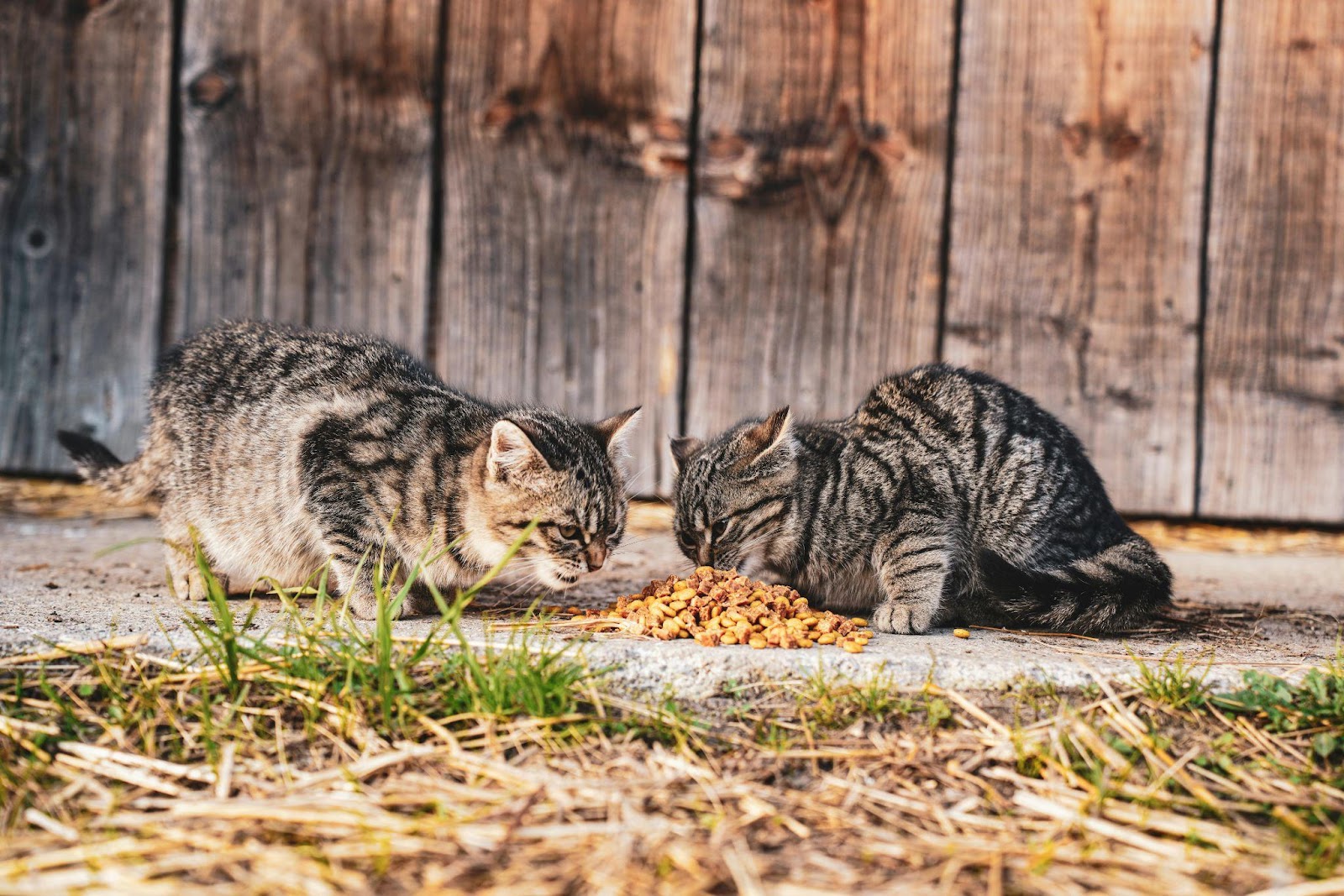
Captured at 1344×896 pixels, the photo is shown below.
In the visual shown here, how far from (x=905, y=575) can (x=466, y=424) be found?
5.06ft

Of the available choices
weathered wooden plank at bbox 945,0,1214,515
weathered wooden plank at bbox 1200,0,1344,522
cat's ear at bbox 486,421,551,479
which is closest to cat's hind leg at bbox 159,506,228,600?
cat's ear at bbox 486,421,551,479

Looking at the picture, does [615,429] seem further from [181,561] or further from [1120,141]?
[1120,141]

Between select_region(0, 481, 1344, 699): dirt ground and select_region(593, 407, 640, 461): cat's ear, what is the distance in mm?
532

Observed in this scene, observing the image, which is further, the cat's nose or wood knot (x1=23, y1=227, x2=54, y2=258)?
wood knot (x1=23, y1=227, x2=54, y2=258)

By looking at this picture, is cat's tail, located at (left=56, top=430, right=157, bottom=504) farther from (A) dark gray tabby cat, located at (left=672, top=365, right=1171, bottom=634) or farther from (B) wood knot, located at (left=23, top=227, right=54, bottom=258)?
(A) dark gray tabby cat, located at (left=672, top=365, right=1171, bottom=634)

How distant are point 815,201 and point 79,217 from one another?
3.24m

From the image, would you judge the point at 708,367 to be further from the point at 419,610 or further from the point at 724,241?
the point at 419,610

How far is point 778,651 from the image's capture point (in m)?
2.78

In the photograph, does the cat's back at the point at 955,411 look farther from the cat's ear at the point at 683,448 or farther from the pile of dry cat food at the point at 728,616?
the pile of dry cat food at the point at 728,616

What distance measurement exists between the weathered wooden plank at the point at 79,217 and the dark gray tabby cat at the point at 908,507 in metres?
2.68

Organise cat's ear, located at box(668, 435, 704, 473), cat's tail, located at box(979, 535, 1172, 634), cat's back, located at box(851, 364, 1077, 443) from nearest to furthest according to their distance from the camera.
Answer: cat's tail, located at box(979, 535, 1172, 634), cat's back, located at box(851, 364, 1077, 443), cat's ear, located at box(668, 435, 704, 473)

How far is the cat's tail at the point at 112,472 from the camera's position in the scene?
12.7ft

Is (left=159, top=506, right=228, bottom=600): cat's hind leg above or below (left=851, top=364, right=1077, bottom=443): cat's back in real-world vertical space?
below

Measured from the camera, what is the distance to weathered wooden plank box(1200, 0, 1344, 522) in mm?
4703
